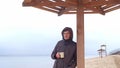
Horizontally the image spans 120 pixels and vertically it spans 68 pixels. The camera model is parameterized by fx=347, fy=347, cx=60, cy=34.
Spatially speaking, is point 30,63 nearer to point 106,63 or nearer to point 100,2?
point 106,63

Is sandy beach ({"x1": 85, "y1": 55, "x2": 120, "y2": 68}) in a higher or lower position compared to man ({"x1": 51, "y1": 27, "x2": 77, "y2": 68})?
lower

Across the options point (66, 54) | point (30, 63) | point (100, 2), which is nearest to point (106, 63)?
point (66, 54)

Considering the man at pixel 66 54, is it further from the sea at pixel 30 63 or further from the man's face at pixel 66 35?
the sea at pixel 30 63

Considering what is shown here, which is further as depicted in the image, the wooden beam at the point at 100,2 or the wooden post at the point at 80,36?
the wooden post at the point at 80,36

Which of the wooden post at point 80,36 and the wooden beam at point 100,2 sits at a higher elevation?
the wooden beam at point 100,2

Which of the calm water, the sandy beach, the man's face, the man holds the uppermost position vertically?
the man's face

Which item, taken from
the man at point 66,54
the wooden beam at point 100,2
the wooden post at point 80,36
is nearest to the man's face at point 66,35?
the man at point 66,54

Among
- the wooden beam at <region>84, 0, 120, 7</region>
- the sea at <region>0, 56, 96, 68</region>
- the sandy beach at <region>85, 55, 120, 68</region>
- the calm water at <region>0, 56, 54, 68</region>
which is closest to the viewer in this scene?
the wooden beam at <region>84, 0, 120, 7</region>

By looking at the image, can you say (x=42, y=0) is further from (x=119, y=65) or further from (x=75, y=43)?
(x=119, y=65)

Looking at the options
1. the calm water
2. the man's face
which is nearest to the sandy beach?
the calm water

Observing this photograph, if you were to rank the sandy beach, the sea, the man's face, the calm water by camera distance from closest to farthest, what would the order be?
the man's face → the sandy beach → the sea → the calm water

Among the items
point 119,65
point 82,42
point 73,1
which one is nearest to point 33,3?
point 73,1

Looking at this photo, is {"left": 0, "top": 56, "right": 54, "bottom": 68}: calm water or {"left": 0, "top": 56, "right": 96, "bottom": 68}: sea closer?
{"left": 0, "top": 56, "right": 96, "bottom": 68}: sea

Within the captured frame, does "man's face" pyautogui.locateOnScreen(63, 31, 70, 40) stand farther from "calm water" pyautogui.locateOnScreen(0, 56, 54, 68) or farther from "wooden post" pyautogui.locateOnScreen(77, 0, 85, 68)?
"calm water" pyautogui.locateOnScreen(0, 56, 54, 68)
